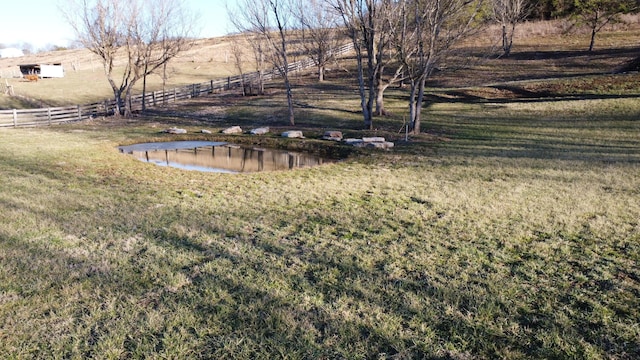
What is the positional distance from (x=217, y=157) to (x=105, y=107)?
15.6 m

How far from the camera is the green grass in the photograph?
3350mm

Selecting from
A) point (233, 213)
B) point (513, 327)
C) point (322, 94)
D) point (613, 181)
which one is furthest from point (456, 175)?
point (322, 94)

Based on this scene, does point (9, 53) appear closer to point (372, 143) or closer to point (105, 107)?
point (105, 107)

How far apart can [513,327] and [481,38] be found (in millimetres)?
42811

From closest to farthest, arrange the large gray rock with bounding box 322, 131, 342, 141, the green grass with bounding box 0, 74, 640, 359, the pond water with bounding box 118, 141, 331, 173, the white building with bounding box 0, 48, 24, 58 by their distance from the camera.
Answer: the green grass with bounding box 0, 74, 640, 359 → the pond water with bounding box 118, 141, 331, 173 → the large gray rock with bounding box 322, 131, 342, 141 → the white building with bounding box 0, 48, 24, 58

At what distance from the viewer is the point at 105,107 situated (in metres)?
24.3

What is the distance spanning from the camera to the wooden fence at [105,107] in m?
20.3

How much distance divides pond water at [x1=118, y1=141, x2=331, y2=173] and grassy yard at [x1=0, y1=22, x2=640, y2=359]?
41.7 inches

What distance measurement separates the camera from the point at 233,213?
21.9 feet

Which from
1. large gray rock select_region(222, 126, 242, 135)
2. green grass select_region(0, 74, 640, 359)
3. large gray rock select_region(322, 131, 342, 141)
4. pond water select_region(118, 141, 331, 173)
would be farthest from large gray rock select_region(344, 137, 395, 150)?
large gray rock select_region(222, 126, 242, 135)

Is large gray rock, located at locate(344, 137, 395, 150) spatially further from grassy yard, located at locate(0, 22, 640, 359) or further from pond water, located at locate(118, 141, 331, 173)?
pond water, located at locate(118, 141, 331, 173)

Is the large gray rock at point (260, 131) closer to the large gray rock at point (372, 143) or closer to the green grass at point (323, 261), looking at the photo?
the large gray rock at point (372, 143)

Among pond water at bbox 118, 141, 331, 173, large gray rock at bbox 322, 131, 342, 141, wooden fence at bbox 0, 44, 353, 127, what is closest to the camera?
pond water at bbox 118, 141, 331, 173

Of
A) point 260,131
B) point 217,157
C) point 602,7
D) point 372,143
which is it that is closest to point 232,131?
point 260,131
